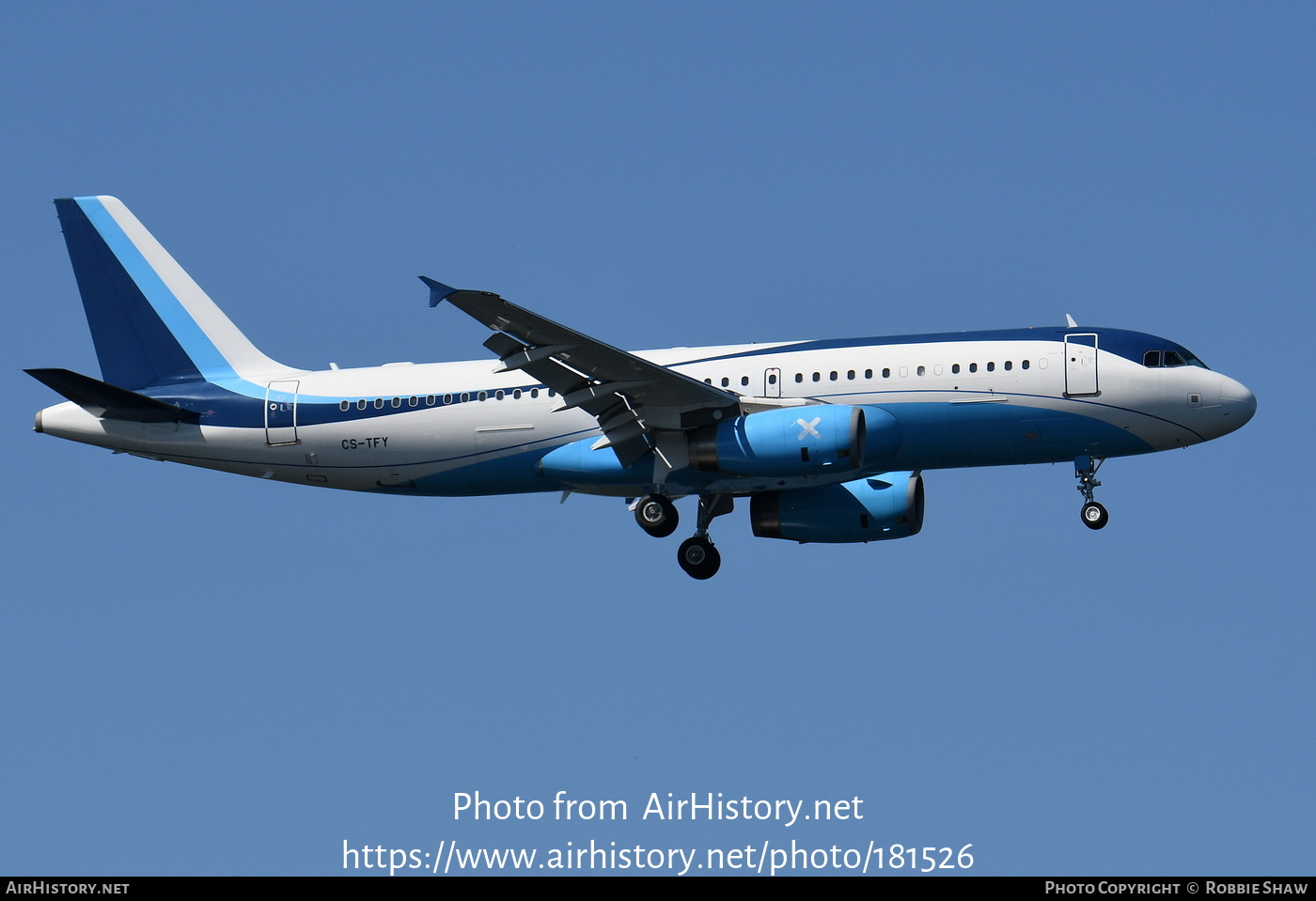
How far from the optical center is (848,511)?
39969 millimetres

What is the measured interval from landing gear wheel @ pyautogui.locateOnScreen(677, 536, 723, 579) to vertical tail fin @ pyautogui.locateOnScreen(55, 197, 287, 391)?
36.0 feet

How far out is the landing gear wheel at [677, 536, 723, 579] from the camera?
129 feet

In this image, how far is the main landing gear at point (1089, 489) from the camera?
3631 cm

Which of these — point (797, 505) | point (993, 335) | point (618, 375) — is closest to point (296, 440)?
point (618, 375)

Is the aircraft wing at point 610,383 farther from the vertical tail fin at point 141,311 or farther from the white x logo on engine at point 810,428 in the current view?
the vertical tail fin at point 141,311

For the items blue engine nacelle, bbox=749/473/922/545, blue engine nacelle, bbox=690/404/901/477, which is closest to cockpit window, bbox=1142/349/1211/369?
blue engine nacelle, bbox=690/404/901/477

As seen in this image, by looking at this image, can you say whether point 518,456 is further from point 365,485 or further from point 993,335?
point 993,335

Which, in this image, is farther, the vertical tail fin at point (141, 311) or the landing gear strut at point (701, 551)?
→ the vertical tail fin at point (141, 311)

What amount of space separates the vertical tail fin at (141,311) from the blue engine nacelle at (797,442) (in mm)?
11860

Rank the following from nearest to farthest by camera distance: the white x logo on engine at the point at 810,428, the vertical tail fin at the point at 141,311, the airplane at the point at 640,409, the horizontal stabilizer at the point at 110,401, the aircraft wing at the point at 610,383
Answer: the aircraft wing at the point at 610,383 → the white x logo on engine at the point at 810,428 → the airplane at the point at 640,409 → the horizontal stabilizer at the point at 110,401 → the vertical tail fin at the point at 141,311

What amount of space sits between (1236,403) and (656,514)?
1301 cm

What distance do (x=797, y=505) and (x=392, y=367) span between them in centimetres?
1026

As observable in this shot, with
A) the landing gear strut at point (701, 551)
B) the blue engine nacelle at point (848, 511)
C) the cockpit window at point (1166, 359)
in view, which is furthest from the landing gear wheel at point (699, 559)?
the cockpit window at point (1166, 359)

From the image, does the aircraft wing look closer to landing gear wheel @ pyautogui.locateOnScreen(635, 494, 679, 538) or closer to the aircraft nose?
landing gear wheel @ pyautogui.locateOnScreen(635, 494, 679, 538)
